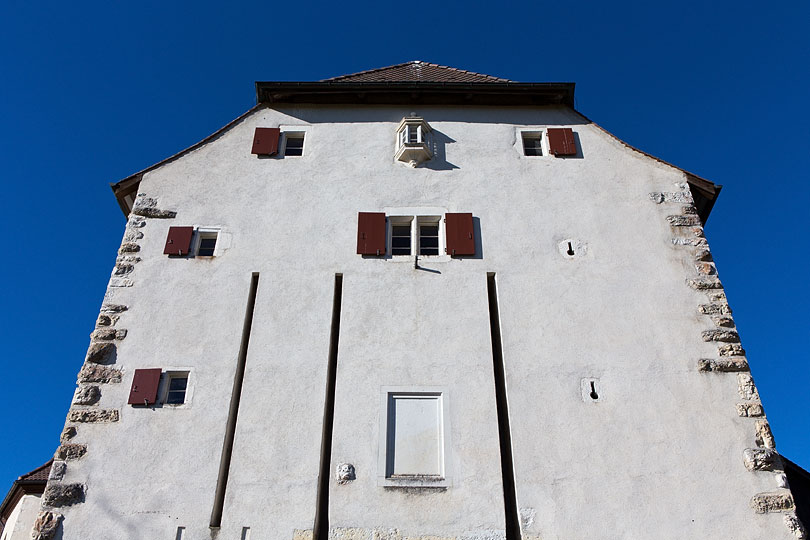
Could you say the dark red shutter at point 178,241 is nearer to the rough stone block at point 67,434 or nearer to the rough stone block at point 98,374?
the rough stone block at point 98,374

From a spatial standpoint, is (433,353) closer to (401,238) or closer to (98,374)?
(401,238)

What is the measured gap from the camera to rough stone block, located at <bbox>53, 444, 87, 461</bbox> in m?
8.17

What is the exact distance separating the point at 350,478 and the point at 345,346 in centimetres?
190

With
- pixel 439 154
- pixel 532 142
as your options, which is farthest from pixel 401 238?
pixel 532 142

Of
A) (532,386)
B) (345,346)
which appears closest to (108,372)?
(345,346)

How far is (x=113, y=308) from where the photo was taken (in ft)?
31.3

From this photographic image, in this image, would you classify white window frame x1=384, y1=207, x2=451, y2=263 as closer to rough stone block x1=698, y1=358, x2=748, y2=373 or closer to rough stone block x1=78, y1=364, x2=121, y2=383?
rough stone block x1=698, y1=358, x2=748, y2=373

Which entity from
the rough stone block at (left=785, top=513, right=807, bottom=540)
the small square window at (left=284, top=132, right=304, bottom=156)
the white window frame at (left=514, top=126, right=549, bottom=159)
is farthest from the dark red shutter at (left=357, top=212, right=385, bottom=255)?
the rough stone block at (left=785, top=513, right=807, bottom=540)

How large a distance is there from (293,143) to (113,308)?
4530mm

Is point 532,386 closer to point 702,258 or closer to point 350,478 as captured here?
point 350,478

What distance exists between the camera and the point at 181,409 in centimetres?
858

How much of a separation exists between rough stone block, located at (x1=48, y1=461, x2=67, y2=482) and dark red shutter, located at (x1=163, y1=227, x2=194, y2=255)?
137 inches

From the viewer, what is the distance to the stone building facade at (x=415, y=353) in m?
7.86

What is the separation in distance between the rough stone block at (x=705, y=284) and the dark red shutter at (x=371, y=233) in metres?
4.85
